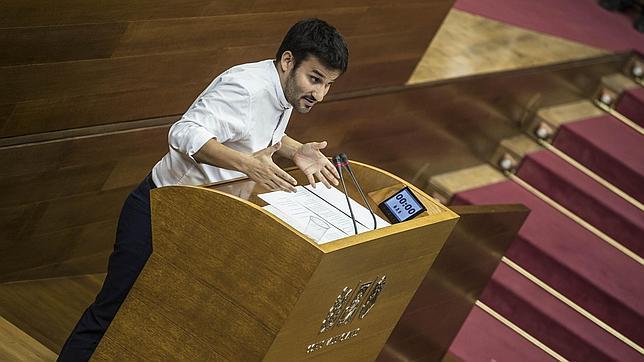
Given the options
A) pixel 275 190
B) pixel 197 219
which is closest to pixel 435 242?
pixel 275 190

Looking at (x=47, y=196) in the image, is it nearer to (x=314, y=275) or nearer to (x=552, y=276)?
(x=314, y=275)

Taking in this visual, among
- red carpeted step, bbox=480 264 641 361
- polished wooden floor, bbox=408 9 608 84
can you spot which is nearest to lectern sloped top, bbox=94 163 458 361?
red carpeted step, bbox=480 264 641 361

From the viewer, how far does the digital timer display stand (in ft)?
7.84

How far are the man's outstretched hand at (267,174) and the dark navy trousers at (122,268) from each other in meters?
0.27

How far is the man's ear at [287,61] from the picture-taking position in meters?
2.30

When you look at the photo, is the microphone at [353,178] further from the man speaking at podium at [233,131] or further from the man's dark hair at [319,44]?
the man's dark hair at [319,44]

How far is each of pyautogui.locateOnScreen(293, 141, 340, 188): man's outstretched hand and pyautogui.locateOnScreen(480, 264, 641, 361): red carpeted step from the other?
2.06 m

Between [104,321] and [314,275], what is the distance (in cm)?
53

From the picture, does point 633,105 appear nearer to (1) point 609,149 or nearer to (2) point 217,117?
(1) point 609,149

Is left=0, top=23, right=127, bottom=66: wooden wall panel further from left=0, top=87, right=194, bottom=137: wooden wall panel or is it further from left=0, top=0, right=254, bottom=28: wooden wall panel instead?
left=0, top=87, right=194, bottom=137: wooden wall panel

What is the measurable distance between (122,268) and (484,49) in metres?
2.89

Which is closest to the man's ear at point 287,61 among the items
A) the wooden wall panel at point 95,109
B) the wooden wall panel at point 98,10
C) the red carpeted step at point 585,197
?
the wooden wall panel at point 98,10

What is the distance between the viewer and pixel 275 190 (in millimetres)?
2254

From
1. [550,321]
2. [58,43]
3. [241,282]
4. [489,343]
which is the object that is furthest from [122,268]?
[550,321]
